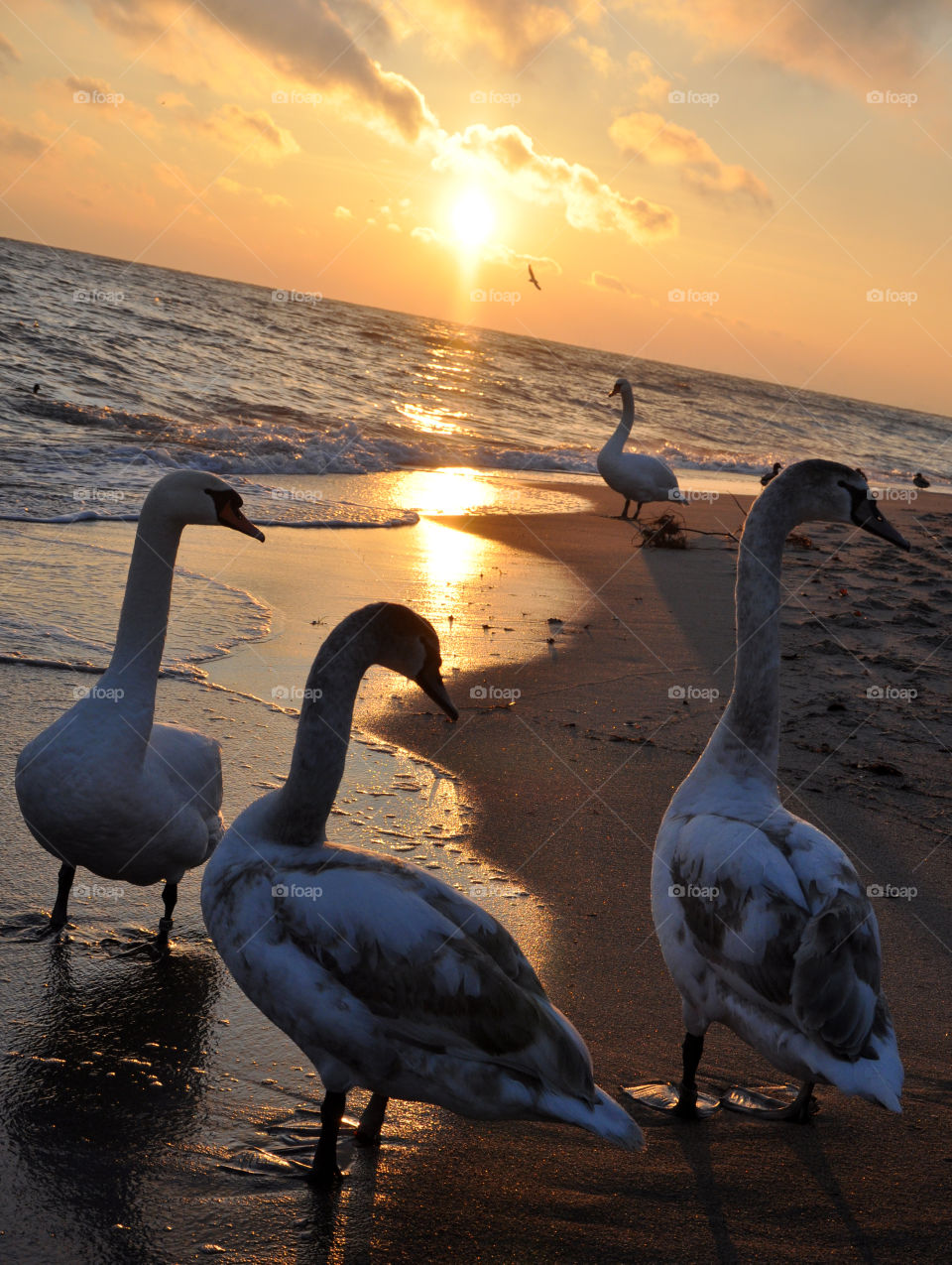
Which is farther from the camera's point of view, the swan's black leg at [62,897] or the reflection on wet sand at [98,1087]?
the swan's black leg at [62,897]

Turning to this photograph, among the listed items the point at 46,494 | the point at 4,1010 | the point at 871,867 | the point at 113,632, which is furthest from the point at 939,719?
the point at 46,494

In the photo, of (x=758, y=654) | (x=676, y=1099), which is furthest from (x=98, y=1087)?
(x=758, y=654)

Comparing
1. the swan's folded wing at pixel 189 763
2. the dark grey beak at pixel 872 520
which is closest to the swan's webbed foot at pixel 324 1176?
the swan's folded wing at pixel 189 763

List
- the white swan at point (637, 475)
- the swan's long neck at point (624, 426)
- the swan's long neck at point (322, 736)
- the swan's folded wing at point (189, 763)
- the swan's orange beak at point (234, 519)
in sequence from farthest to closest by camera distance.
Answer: the swan's long neck at point (624, 426) < the white swan at point (637, 475) < the swan's orange beak at point (234, 519) < the swan's folded wing at point (189, 763) < the swan's long neck at point (322, 736)

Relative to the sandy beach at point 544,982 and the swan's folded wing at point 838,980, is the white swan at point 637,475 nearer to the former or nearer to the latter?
the sandy beach at point 544,982

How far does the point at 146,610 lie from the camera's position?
14.4ft

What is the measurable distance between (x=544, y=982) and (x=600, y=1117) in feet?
3.64

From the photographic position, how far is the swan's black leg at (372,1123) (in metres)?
3.01

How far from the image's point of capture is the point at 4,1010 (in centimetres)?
336

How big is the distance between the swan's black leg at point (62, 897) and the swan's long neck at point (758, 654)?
7.81 ft

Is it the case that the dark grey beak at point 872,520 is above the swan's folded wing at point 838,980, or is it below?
above

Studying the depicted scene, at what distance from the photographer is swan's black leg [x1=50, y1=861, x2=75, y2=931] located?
3.87 meters

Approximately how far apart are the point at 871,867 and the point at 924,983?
3.17 ft

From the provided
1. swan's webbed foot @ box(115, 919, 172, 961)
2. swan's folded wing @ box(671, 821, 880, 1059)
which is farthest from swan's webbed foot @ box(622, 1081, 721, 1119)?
swan's webbed foot @ box(115, 919, 172, 961)
